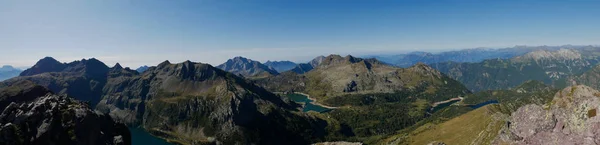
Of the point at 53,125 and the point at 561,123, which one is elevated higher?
the point at 53,125

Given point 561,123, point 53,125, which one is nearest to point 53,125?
point 53,125

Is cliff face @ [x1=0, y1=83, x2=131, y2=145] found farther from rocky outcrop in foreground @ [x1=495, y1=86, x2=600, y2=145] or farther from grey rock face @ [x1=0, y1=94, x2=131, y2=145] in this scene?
rocky outcrop in foreground @ [x1=495, y1=86, x2=600, y2=145]

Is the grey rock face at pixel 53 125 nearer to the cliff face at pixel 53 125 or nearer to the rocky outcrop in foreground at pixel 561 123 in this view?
the cliff face at pixel 53 125

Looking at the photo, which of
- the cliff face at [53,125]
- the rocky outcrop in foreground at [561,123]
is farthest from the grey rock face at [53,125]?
the rocky outcrop in foreground at [561,123]

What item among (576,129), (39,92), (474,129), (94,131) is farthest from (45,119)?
(474,129)

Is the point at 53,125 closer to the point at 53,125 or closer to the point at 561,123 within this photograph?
the point at 53,125

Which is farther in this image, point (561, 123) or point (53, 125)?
point (561, 123)
